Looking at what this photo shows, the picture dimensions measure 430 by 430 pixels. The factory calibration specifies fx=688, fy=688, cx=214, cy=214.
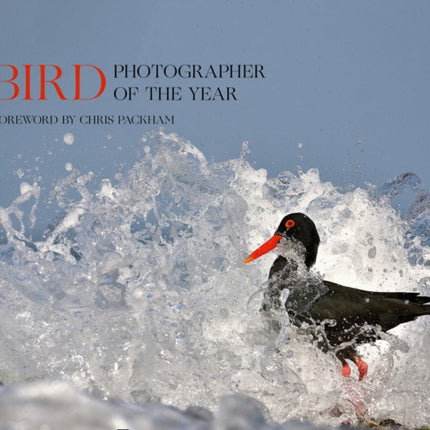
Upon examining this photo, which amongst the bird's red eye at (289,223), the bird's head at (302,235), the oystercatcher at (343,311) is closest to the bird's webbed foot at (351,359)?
the oystercatcher at (343,311)

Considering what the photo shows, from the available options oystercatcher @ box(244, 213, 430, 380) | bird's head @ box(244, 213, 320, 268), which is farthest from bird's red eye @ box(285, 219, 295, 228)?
oystercatcher @ box(244, 213, 430, 380)

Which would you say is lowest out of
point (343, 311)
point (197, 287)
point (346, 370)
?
point (346, 370)

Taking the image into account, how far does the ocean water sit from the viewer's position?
2682 millimetres

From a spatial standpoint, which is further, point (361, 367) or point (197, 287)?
point (197, 287)

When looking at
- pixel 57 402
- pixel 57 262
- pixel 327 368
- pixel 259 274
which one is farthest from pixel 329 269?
pixel 57 402

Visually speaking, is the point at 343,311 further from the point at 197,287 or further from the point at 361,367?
the point at 197,287

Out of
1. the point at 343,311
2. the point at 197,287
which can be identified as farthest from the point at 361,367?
the point at 197,287

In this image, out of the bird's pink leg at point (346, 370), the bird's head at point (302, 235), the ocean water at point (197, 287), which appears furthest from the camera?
the bird's head at point (302, 235)

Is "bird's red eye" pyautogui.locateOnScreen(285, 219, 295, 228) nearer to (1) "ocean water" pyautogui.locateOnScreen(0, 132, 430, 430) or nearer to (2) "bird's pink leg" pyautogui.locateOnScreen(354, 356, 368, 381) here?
(1) "ocean water" pyautogui.locateOnScreen(0, 132, 430, 430)

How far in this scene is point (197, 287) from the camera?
3342 millimetres

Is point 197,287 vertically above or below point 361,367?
above

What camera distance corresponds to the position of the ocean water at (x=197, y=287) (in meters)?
2.68

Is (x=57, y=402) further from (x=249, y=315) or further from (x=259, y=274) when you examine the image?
(x=259, y=274)

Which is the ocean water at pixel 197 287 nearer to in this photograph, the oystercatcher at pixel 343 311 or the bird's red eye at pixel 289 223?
the oystercatcher at pixel 343 311
